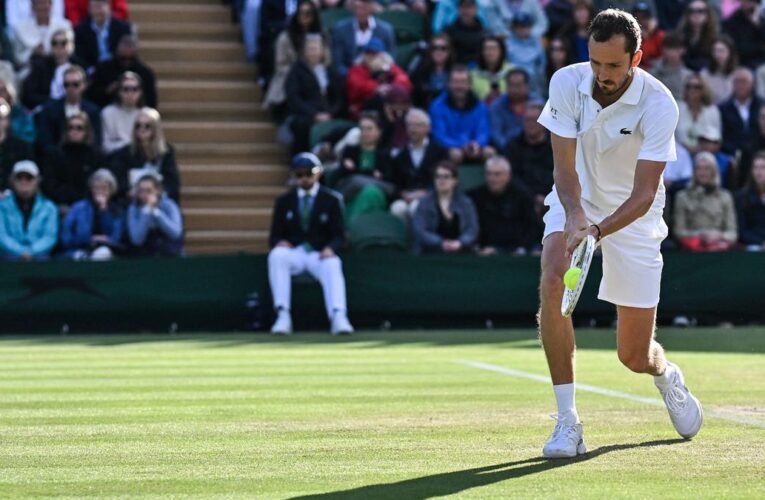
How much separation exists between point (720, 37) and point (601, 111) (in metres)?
Answer: 15.0

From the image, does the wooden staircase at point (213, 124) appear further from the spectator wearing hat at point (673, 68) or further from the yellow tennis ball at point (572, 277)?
the yellow tennis ball at point (572, 277)

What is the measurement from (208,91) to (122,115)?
122 inches

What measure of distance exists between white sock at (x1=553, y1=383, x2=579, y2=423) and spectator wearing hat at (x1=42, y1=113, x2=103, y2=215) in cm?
1163

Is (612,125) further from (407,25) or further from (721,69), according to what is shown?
(407,25)

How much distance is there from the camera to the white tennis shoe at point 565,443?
676 centimetres

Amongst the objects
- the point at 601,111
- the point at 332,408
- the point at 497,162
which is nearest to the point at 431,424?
the point at 332,408

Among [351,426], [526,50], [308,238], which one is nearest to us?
[351,426]

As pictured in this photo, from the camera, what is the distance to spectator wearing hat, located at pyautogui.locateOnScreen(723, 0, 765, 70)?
73.6 feet

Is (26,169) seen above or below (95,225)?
above

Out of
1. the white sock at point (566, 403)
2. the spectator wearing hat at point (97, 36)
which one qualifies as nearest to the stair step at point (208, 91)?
the spectator wearing hat at point (97, 36)

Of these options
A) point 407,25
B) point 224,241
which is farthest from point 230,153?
point 407,25

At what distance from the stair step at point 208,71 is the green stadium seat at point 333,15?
1323 millimetres

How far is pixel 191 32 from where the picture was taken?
22641 millimetres

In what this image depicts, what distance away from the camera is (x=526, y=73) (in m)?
19.5
